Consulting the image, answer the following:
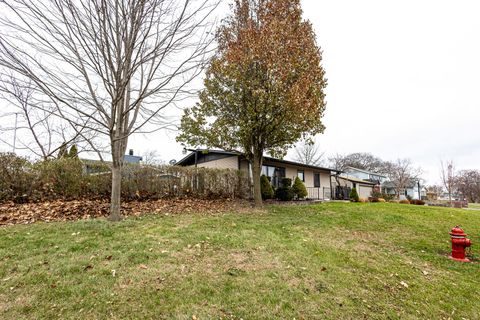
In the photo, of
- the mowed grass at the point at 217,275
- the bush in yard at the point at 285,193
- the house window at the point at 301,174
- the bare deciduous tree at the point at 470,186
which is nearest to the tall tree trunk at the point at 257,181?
the mowed grass at the point at 217,275

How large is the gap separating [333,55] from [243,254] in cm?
1075

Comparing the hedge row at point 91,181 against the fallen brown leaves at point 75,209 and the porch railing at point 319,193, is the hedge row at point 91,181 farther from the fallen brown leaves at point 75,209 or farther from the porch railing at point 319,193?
the porch railing at point 319,193

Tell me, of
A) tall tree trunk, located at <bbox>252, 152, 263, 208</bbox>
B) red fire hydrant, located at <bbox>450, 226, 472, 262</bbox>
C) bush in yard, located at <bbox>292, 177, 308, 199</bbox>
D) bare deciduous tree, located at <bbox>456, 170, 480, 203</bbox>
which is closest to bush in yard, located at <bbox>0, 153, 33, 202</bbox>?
tall tree trunk, located at <bbox>252, 152, 263, 208</bbox>

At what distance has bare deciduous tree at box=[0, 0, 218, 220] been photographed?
16.0 feet

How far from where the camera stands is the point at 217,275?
3.55 metres

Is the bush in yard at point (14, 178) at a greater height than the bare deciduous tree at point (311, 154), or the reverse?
the bare deciduous tree at point (311, 154)

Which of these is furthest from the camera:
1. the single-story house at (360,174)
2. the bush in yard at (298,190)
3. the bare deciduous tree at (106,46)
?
the single-story house at (360,174)

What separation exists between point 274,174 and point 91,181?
461 inches

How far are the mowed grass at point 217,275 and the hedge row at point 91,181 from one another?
2978mm

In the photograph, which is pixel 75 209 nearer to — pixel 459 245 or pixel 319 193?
pixel 459 245

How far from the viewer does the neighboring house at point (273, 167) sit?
14.9 m

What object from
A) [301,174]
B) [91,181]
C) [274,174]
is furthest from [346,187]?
[91,181]

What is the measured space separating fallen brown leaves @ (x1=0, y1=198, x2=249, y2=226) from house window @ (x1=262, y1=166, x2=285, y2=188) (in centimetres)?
805

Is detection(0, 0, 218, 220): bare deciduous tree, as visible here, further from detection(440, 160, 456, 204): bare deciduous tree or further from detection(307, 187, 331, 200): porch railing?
detection(440, 160, 456, 204): bare deciduous tree
